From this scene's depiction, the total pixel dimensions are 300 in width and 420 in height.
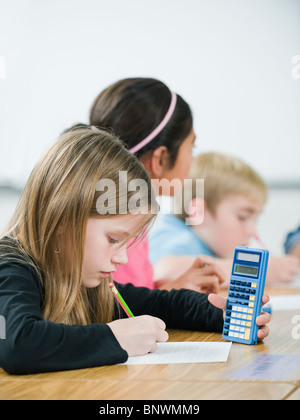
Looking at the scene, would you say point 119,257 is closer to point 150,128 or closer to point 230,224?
point 150,128

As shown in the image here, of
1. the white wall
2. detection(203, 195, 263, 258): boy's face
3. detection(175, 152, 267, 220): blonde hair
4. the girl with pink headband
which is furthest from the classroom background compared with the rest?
the girl with pink headband

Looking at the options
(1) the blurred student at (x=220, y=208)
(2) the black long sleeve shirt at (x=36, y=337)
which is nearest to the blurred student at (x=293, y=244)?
(1) the blurred student at (x=220, y=208)

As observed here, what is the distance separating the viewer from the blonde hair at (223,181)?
6.64ft

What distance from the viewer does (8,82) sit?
101 inches

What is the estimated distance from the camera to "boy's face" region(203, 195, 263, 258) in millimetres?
1997

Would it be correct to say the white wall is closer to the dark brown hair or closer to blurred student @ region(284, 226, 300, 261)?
blurred student @ region(284, 226, 300, 261)

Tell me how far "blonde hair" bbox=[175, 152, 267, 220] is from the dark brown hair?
67 centimetres

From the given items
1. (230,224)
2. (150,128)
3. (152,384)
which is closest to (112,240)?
(152,384)

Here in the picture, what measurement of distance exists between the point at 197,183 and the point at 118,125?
31.0 inches

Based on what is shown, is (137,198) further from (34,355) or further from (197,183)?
(197,183)

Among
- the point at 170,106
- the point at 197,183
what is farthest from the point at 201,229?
the point at 170,106

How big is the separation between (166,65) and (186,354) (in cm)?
185

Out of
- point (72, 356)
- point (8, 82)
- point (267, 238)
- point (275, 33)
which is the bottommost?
point (267, 238)

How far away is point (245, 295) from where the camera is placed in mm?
910
